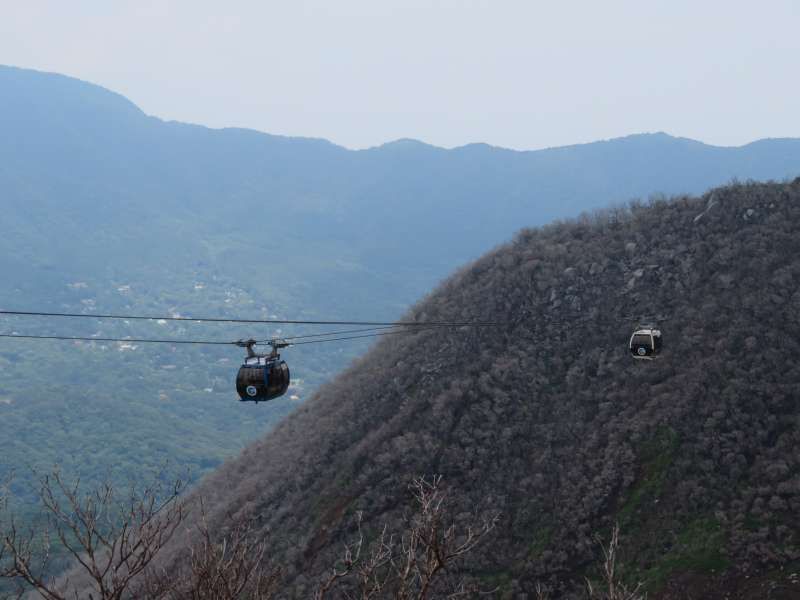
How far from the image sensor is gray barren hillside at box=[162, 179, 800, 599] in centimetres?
2841

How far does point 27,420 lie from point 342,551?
5112 inches

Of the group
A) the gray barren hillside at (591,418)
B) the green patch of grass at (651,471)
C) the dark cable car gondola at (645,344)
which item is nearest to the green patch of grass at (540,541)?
the gray barren hillside at (591,418)

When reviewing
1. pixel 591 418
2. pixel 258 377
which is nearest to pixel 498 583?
pixel 591 418

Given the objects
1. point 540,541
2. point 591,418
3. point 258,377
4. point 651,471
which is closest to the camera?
point 258,377

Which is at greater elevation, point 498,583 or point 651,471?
point 651,471

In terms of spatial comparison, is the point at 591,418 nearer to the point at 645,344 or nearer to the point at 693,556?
the point at 693,556

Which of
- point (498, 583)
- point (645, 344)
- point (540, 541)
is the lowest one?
point (498, 583)

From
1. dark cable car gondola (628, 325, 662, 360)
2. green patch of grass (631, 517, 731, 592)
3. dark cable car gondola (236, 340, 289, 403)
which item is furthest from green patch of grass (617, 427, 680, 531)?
dark cable car gondola (236, 340, 289, 403)

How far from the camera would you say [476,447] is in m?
37.0

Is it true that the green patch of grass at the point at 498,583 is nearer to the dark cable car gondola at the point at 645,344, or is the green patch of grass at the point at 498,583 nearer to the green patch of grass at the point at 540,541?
the green patch of grass at the point at 540,541

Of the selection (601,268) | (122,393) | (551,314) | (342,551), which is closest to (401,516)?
(342,551)

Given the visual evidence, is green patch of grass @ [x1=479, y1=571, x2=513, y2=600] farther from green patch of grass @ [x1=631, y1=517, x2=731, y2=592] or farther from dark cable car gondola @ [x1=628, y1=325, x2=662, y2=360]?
dark cable car gondola @ [x1=628, y1=325, x2=662, y2=360]

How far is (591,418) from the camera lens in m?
35.7

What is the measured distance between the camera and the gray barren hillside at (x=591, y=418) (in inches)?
1118
